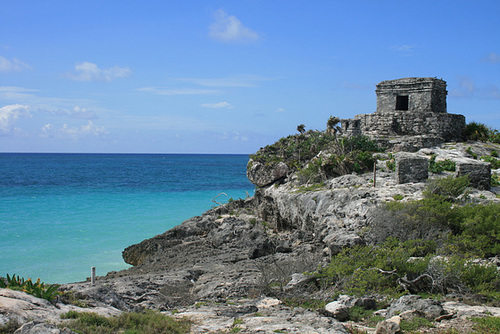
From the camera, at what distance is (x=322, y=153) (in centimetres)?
2122

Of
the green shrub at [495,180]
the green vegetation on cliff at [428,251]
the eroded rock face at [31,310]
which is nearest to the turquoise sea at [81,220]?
the eroded rock face at [31,310]

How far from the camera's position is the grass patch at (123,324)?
19.6 ft

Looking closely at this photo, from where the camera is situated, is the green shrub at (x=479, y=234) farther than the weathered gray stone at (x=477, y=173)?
No

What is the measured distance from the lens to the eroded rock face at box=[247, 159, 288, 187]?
72.5 ft

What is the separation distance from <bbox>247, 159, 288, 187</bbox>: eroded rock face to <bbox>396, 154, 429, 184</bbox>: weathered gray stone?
24.4 feet

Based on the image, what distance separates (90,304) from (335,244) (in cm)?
625

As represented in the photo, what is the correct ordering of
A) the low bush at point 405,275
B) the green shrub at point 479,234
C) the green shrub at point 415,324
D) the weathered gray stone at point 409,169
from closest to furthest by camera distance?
1. the green shrub at point 415,324
2. the low bush at point 405,275
3. the green shrub at point 479,234
4. the weathered gray stone at point 409,169

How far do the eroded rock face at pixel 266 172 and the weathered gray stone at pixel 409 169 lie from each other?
7.45m

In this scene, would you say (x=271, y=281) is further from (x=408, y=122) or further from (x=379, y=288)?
(x=408, y=122)

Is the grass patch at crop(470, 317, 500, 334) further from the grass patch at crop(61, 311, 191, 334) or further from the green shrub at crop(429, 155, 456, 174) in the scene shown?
the green shrub at crop(429, 155, 456, 174)

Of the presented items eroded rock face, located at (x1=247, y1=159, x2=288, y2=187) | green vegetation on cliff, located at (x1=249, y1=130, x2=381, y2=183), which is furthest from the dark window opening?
eroded rock face, located at (x1=247, y1=159, x2=288, y2=187)

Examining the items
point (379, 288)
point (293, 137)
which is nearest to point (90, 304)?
point (379, 288)

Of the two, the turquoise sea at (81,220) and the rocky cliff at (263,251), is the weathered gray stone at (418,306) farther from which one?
the turquoise sea at (81,220)

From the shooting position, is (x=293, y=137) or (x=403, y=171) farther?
(x=293, y=137)
